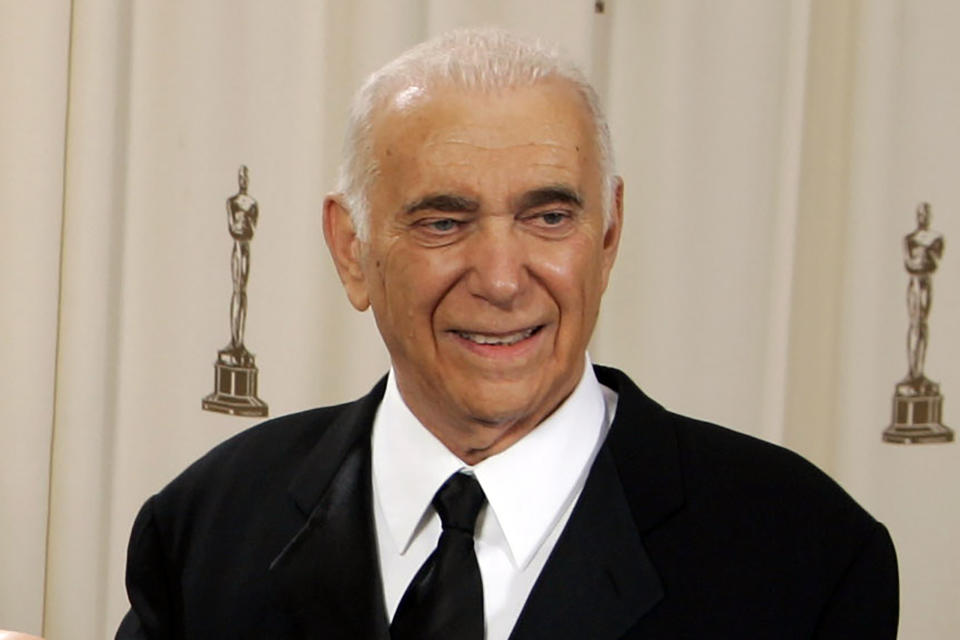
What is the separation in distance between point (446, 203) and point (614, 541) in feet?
1.05

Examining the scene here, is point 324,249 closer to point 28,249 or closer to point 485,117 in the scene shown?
point 28,249

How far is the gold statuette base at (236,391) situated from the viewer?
260 cm

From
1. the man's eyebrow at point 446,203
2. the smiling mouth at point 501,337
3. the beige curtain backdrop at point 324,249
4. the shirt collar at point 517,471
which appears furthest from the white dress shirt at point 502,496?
the beige curtain backdrop at point 324,249

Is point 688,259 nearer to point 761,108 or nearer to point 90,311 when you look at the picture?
point 761,108

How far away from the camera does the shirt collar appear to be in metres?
1.32

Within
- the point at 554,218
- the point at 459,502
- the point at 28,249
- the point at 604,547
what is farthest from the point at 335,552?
the point at 28,249

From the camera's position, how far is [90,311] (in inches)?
102

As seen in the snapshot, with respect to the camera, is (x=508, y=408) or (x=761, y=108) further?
(x=761, y=108)

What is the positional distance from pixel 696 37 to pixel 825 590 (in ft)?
4.67

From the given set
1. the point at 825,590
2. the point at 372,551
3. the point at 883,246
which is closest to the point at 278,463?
the point at 372,551

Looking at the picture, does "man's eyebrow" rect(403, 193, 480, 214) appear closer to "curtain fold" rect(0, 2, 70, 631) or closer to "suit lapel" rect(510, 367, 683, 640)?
"suit lapel" rect(510, 367, 683, 640)

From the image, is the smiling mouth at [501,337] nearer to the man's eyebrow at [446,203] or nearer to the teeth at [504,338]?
the teeth at [504,338]

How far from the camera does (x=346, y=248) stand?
1.41 m

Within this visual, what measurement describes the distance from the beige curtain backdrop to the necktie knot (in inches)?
48.4
